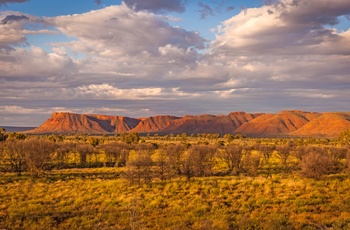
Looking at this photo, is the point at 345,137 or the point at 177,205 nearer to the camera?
the point at 177,205

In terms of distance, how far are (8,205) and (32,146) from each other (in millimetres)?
15177

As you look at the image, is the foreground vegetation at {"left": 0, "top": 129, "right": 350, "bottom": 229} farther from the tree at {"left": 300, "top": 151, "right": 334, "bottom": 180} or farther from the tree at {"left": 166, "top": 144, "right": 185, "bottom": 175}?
the tree at {"left": 166, "top": 144, "right": 185, "bottom": 175}

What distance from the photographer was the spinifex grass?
17.9m

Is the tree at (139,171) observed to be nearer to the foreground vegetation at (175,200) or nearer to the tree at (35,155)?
the foreground vegetation at (175,200)

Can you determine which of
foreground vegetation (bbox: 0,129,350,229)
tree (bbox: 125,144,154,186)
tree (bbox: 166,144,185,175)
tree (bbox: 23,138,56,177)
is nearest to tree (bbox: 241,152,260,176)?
foreground vegetation (bbox: 0,129,350,229)

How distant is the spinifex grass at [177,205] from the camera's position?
706 inches

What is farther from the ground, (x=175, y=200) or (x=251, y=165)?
(x=251, y=165)

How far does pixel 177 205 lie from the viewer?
2141 centimetres

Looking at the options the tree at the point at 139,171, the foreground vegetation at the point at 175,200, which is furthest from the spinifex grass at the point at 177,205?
the tree at the point at 139,171

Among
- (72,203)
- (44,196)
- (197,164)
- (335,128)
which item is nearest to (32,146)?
(44,196)

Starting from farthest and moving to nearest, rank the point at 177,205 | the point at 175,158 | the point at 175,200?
the point at 175,158
the point at 175,200
the point at 177,205

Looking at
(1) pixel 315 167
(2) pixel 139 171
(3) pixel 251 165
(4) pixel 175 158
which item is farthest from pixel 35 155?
(1) pixel 315 167

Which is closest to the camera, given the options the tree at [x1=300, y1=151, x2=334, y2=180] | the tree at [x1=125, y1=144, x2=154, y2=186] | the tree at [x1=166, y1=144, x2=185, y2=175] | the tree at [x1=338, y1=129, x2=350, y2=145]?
the tree at [x1=125, y1=144, x2=154, y2=186]

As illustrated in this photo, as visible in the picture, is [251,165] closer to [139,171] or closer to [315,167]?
[315,167]
